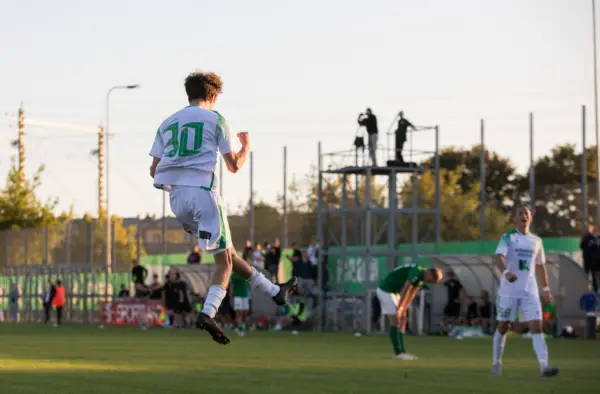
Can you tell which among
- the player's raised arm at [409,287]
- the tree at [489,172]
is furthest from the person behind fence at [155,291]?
the tree at [489,172]

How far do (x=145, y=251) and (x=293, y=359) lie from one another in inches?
1304

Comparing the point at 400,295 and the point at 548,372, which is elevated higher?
the point at 400,295

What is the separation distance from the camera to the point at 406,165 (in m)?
37.3

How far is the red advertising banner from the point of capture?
41.8 m

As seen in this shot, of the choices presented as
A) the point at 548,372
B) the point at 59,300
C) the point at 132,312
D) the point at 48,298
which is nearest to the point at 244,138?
the point at 548,372

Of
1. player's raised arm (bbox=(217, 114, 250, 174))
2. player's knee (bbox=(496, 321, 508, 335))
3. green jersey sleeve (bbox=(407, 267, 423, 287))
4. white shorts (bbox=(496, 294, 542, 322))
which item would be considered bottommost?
player's knee (bbox=(496, 321, 508, 335))

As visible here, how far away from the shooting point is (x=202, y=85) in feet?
35.3

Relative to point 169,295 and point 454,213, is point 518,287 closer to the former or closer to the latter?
point 169,295

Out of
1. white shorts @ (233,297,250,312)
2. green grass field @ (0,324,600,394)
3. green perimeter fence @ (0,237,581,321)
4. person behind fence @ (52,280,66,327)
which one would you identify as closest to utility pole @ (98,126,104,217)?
green perimeter fence @ (0,237,581,321)

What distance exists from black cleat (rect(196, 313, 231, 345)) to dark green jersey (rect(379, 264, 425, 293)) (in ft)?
35.2

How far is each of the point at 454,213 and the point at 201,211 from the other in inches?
2657

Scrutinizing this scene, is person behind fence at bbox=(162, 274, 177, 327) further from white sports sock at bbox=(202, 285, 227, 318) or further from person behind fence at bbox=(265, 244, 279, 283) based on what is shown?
white sports sock at bbox=(202, 285, 227, 318)

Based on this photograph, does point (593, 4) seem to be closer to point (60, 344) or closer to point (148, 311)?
point (148, 311)

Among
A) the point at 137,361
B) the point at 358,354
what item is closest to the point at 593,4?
the point at 358,354
